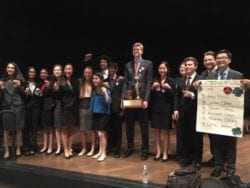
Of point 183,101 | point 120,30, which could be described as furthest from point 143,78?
point 120,30

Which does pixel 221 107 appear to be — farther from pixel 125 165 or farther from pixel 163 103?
pixel 125 165

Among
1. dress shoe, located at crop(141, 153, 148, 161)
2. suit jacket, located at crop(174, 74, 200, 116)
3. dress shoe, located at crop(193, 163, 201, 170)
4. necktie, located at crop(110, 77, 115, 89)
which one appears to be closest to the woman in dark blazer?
necktie, located at crop(110, 77, 115, 89)

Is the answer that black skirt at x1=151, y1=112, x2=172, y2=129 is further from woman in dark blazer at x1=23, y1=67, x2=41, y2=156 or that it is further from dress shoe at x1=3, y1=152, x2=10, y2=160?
dress shoe at x1=3, y1=152, x2=10, y2=160

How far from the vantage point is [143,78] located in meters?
6.34

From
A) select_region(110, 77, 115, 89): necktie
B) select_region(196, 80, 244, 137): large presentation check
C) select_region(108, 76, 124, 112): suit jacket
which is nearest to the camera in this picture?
select_region(196, 80, 244, 137): large presentation check

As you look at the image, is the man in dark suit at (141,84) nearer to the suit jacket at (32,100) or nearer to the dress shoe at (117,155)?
the dress shoe at (117,155)

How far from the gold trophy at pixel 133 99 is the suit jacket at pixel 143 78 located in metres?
0.04

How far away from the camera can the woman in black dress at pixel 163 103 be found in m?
6.16

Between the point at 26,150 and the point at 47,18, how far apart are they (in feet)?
13.3

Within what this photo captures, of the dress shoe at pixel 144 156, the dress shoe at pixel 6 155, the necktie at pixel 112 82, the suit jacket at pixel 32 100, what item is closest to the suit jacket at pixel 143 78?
the necktie at pixel 112 82

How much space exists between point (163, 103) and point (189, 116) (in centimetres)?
61

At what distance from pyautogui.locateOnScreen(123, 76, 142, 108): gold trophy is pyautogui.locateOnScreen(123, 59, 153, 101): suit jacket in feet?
0.15

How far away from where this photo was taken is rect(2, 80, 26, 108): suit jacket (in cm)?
677

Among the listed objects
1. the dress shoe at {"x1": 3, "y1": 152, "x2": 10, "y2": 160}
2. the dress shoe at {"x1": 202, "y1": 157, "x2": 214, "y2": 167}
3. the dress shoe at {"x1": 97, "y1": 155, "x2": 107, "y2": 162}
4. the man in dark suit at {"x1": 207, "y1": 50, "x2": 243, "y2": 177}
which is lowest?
the dress shoe at {"x1": 3, "y1": 152, "x2": 10, "y2": 160}
